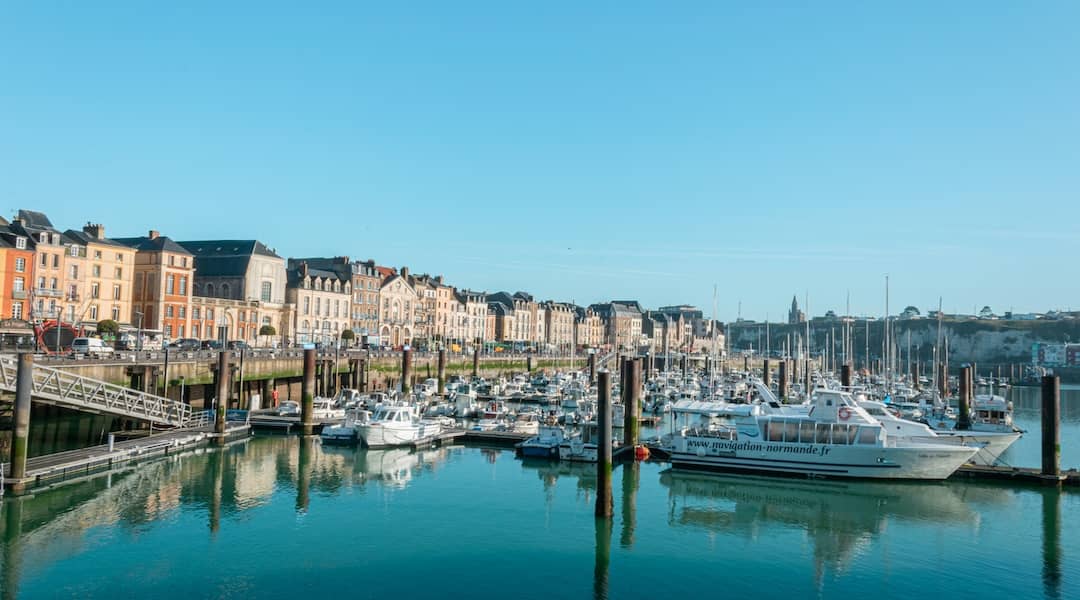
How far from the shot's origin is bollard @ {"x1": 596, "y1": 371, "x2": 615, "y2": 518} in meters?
27.8

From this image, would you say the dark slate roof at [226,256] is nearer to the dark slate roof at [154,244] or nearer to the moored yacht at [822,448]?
the dark slate roof at [154,244]

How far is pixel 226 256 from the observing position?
9550cm

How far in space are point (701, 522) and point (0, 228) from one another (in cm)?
6241

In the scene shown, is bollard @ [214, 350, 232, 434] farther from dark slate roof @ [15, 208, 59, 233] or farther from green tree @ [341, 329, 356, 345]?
green tree @ [341, 329, 356, 345]

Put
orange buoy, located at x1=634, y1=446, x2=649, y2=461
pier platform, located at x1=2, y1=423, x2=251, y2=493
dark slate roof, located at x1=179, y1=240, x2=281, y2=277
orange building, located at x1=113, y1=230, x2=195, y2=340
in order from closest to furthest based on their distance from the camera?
1. pier platform, located at x1=2, y1=423, x2=251, y2=493
2. orange buoy, located at x1=634, y1=446, x2=649, y2=461
3. orange building, located at x1=113, y1=230, x2=195, y2=340
4. dark slate roof, located at x1=179, y1=240, x2=281, y2=277

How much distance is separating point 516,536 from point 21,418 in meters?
17.8

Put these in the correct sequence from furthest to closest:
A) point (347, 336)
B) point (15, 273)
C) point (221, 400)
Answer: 1. point (347, 336)
2. point (15, 273)
3. point (221, 400)

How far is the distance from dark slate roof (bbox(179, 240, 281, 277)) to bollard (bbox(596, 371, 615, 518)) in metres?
73.3

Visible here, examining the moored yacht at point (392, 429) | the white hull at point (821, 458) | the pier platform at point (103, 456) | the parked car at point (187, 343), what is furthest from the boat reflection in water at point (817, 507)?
the parked car at point (187, 343)

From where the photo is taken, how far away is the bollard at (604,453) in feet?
91.1

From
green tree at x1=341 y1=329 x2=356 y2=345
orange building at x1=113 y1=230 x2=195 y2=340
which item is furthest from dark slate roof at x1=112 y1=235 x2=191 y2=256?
green tree at x1=341 y1=329 x2=356 y2=345

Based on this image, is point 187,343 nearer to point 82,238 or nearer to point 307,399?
point 82,238

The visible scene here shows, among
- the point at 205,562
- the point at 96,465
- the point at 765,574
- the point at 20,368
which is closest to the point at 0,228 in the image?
the point at 96,465

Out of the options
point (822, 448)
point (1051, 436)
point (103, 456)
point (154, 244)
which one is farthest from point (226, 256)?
point (1051, 436)
